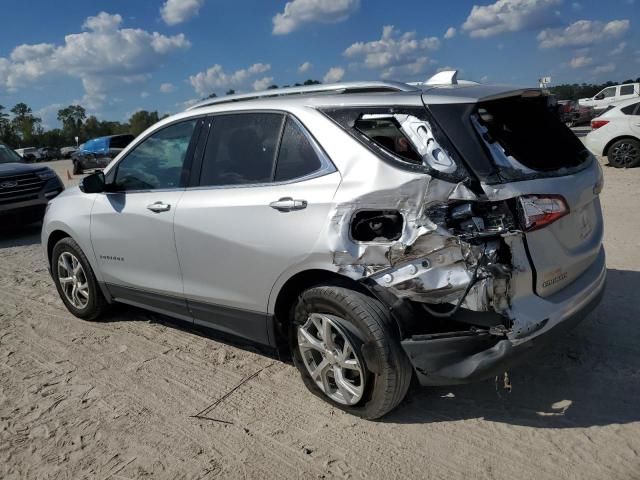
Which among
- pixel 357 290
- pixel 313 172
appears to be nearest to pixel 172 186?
pixel 313 172

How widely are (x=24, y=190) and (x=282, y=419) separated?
27.2 feet

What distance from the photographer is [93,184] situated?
14.1 ft

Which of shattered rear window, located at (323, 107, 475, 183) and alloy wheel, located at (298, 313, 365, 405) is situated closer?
Result: shattered rear window, located at (323, 107, 475, 183)

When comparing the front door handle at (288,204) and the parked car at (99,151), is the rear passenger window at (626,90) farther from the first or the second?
the front door handle at (288,204)

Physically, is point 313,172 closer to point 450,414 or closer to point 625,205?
point 450,414

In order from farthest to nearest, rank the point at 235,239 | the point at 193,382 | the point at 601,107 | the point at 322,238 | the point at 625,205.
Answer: the point at 601,107
the point at 625,205
the point at 193,382
the point at 235,239
the point at 322,238

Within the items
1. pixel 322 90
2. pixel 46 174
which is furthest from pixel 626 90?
pixel 322 90

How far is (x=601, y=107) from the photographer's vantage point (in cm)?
2655

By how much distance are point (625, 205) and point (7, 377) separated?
8112 millimetres

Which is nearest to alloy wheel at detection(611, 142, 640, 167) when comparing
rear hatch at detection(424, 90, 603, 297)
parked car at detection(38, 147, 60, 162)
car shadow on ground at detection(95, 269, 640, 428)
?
car shadow on ground at detection(95, 269, 640, 428)

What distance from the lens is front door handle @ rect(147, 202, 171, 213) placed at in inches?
149

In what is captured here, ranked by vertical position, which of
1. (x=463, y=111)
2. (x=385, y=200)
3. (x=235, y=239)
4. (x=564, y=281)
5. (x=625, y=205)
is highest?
(x=463, y=111)

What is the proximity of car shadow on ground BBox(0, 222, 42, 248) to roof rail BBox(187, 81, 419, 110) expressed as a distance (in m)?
6.56

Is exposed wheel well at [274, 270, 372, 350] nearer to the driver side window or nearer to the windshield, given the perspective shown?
the driver side window
